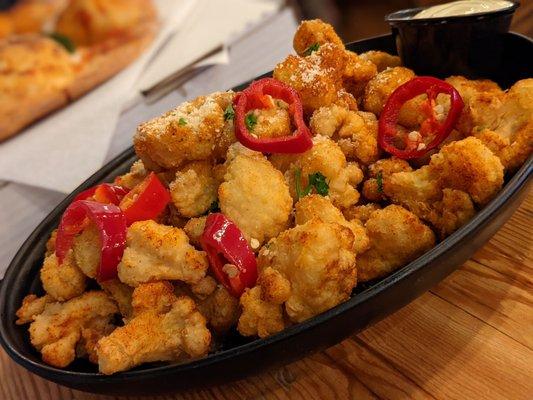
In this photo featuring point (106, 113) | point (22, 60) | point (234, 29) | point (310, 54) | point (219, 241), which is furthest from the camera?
point (234, 29)

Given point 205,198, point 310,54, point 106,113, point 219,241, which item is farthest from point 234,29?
point 219,241

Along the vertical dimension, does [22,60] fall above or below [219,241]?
above

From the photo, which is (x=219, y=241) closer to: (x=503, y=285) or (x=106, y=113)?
(x=503, y=285)

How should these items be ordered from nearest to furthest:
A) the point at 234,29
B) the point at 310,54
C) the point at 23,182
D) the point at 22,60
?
the point at 310,54
the point at 23,182
the point at 22,60
the point at 234,29

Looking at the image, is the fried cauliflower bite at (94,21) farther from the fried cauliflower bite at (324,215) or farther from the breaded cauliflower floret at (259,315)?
the breaded cauliflower floret at (259,315)

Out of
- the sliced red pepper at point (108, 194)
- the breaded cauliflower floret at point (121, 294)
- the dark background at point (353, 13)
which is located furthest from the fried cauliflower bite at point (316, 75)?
the dark background at point (353, 13)

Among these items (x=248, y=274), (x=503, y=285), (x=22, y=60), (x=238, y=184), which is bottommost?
(x=503, y=285)
